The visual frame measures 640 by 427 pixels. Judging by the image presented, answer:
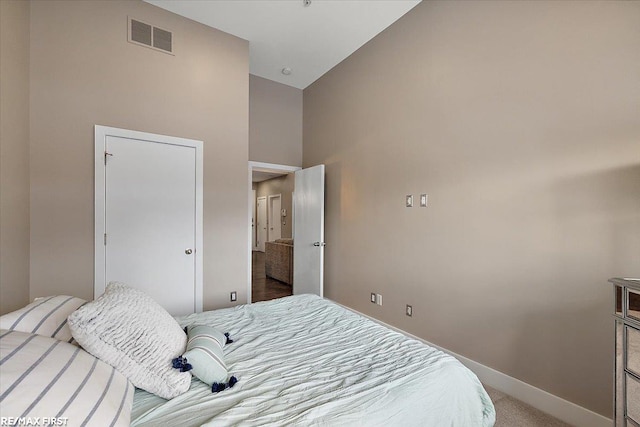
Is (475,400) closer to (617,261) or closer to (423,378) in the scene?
(423,378)

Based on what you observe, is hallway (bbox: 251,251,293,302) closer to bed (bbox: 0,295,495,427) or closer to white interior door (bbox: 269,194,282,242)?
white interior door (bbox: 269,194,282,242)

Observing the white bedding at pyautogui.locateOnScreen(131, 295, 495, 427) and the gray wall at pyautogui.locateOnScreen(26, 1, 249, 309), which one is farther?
the gray wall at pyautogui.locateOnScreen(26, 1, 249, 309)

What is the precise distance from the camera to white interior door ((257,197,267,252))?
9461mm

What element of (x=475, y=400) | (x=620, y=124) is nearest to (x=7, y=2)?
(x=475, y=400)

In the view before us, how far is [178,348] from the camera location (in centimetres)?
117

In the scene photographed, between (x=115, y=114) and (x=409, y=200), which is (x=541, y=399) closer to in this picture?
(x=409, y=200)

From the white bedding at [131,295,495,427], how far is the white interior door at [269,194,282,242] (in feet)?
22.3

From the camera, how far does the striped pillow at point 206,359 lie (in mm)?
1109

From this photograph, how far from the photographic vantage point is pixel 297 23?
9.95 feet

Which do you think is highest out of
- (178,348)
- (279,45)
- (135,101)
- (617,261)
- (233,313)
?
(279,45)

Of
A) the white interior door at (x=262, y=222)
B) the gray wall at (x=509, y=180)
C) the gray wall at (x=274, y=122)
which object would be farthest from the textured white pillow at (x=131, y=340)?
the white interior door at (x=262, y=222)

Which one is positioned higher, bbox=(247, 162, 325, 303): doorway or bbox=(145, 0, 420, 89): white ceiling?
bbox=(145, 0, 420, 89): white ceiling

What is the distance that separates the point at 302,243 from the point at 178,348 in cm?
309

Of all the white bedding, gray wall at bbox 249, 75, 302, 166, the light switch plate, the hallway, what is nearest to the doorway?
gray wall at bbox 249, 75, 302, 166
